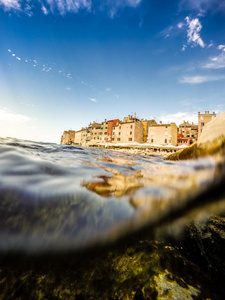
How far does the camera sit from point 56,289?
98 cm

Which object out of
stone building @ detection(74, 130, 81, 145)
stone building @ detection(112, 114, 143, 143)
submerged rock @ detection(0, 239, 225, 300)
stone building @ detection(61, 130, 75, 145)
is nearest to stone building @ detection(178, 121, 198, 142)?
stone building @ detection(112, 114, 143, 143)

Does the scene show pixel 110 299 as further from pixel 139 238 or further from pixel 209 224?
pixel 209 224

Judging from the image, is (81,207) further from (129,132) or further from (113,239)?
(129,132)

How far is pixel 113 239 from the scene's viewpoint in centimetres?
134

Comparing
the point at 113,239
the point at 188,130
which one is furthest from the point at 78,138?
the point at 113,239

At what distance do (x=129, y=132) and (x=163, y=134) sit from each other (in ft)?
38.1

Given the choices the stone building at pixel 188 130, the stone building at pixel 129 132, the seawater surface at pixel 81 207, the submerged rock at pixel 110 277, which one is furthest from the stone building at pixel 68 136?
the submerged rock at pixel 110 277

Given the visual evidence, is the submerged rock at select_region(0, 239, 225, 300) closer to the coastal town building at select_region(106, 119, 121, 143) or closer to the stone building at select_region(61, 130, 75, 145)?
the coastal town building at select_region(106, 119, 121, 143)

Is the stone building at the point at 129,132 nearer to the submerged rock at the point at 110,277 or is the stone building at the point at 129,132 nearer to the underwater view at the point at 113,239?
the underwater view at the point at 113,239

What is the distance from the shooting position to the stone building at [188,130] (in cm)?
5016

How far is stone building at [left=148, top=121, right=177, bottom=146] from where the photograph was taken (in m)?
43.5

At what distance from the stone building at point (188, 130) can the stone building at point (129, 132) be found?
16.0 m

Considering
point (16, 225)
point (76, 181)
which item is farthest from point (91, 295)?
point (76, 181)

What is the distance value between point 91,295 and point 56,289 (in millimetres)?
255
